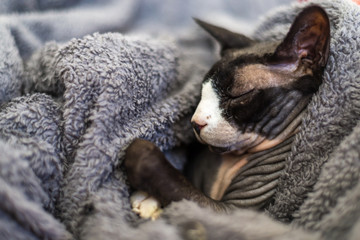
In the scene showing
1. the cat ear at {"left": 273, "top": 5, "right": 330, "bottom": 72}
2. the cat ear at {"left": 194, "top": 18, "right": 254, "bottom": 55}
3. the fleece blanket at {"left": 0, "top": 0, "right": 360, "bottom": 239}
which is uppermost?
the cat ear at {"left": 273, "top": 5, "right": 330, "bottom": 72}

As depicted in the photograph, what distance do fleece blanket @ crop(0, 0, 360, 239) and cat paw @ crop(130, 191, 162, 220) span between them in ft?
0.07

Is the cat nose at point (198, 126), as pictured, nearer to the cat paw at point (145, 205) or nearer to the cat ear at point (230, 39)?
the cat paw at point (145, 205)

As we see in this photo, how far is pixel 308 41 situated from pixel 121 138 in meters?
0.52

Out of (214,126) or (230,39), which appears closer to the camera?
(214,126)

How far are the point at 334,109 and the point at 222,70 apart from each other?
0.29 m

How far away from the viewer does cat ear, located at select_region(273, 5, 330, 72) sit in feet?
2.65

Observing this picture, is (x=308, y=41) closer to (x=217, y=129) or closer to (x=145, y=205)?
(x=217, y=129)

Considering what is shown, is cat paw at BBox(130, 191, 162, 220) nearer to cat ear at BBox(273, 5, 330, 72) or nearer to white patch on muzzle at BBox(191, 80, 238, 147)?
white patch on muzzle at BBox(191, 80, 238, 147)

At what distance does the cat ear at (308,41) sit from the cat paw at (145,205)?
0.47 m

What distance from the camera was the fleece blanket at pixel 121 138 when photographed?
611 mm

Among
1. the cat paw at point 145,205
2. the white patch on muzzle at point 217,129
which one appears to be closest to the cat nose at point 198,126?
the white patch on muzzle at point 217,129

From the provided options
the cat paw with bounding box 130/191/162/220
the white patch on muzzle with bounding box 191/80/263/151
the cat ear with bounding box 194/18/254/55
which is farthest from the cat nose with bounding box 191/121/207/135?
the cat ear with bounding box 194/18/254/55

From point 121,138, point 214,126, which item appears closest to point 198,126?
point 214,126

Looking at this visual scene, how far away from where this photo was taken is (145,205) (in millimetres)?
779
